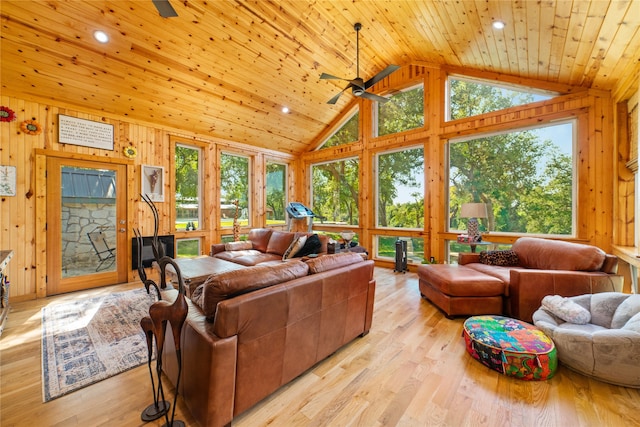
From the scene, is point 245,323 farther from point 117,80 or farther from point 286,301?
point 117,80

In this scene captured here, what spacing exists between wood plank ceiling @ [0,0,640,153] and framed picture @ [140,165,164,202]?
91 cm

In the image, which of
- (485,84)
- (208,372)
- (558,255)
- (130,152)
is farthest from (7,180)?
(485,84)

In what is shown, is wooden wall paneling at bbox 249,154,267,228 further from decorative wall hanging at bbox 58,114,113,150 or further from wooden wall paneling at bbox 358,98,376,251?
decorative wall hanging at bbox 58,114,113,150

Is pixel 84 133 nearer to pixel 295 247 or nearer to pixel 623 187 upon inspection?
pixel 295 247

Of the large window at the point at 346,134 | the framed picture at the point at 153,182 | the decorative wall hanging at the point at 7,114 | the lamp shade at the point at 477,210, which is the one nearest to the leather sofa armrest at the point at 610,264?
the lamp shade at the point at 477,210

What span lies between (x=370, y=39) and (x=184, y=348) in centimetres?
507

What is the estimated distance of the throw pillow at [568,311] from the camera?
2283 millimetres

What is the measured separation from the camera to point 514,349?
6.70 feet

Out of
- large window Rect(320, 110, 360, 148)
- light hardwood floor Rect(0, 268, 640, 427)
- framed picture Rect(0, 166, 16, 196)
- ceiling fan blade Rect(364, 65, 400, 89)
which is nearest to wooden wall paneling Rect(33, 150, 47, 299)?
framed picture Rect(0, 166, 16, 196)

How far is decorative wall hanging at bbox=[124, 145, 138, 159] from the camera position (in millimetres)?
4645

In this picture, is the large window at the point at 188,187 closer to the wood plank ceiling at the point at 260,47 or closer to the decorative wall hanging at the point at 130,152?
the wood plank ceiling at the point at 260,47

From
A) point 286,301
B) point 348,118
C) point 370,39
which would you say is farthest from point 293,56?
point 286,301

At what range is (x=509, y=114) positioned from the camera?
4.45 metres

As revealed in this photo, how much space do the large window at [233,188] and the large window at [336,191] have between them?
1.90m
